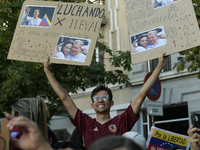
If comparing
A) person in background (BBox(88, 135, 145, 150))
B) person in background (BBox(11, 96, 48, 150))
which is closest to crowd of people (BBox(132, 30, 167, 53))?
person in background (BBox(11, 96, 48, 150))

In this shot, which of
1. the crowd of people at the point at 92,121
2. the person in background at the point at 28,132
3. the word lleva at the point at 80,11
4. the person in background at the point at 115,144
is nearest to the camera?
the person in background at the point at 115,144

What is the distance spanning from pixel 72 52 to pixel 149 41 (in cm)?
97

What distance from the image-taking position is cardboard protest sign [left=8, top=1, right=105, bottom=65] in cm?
406

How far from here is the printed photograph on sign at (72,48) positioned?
4.05 meters

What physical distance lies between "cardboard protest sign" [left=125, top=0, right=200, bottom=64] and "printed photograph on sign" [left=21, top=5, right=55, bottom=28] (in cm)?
107

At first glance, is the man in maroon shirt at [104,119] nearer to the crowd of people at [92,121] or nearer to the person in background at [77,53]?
the crowd of people at [92,121]

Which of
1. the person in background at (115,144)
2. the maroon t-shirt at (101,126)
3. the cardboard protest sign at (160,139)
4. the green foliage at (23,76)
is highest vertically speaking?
the green foliage at (23,76)

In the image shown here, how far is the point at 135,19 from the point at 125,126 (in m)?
1.54

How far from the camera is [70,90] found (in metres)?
8.66

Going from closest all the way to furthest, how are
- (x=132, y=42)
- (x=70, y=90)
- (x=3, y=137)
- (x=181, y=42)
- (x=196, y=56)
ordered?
(x=3, y=137) → (x=181, y=42) → (x=132, y=42) → (x=196, y=56) → (x=70, y=90)

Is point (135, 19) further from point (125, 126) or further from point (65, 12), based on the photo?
point (125, 126)

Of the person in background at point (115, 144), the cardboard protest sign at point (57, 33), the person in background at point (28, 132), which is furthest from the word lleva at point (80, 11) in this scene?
the person in background at point (115, 144)

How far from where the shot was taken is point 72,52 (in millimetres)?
4102

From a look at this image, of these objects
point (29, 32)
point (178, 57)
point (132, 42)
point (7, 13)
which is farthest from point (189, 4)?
point (178, 57)
